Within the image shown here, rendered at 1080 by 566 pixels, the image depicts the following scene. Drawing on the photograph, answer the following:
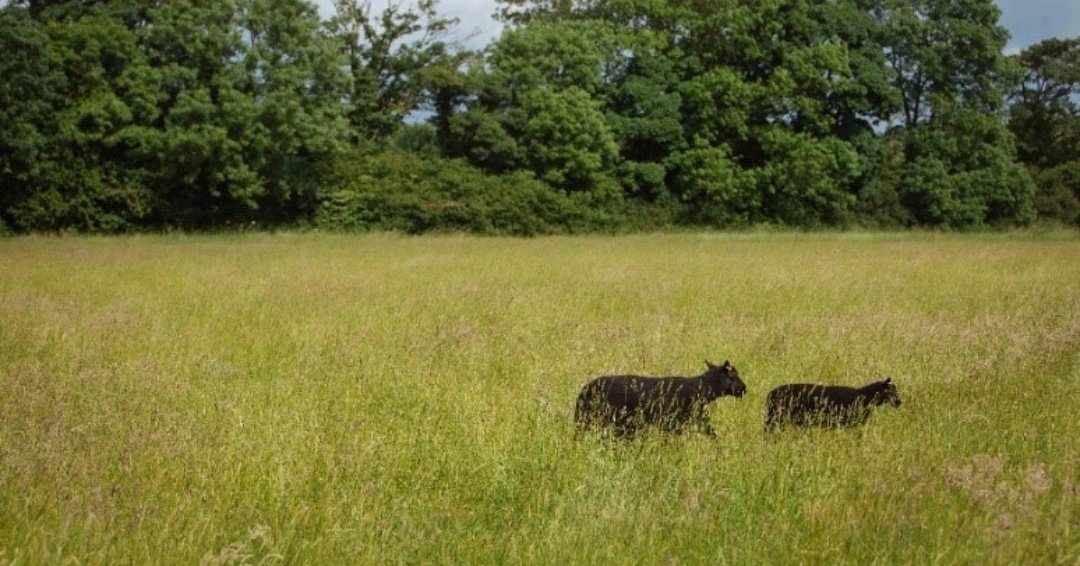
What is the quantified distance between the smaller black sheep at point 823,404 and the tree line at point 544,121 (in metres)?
35.7

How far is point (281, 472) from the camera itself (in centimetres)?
491

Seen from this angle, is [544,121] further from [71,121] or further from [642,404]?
[642,404]

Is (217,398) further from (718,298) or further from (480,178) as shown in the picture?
(480,178)

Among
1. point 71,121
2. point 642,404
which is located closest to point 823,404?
point 642,404

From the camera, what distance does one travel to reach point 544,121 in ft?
153

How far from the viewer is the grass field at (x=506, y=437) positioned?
410cm

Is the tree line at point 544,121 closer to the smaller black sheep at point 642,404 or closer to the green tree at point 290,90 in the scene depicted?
the green tree at point 290,90

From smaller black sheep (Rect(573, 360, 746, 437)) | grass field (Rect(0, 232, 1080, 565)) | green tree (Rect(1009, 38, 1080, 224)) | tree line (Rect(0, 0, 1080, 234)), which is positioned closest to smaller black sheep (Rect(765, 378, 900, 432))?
grass field (Rect(0, 232, 1080, 565))

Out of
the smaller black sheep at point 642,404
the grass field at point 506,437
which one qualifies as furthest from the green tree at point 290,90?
the smaller black sheep at point 642,404

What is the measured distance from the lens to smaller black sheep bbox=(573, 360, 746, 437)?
597cm

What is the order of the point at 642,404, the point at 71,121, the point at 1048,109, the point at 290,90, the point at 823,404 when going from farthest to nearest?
the point at 1048,109, the point at 290,90, the point at 71,121, the point at 823,404, the point at 642,404

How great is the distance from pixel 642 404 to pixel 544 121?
41.5 metres

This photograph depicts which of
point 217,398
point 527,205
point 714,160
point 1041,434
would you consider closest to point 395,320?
point 217,398

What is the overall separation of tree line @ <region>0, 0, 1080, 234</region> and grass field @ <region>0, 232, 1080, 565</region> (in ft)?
92.2
